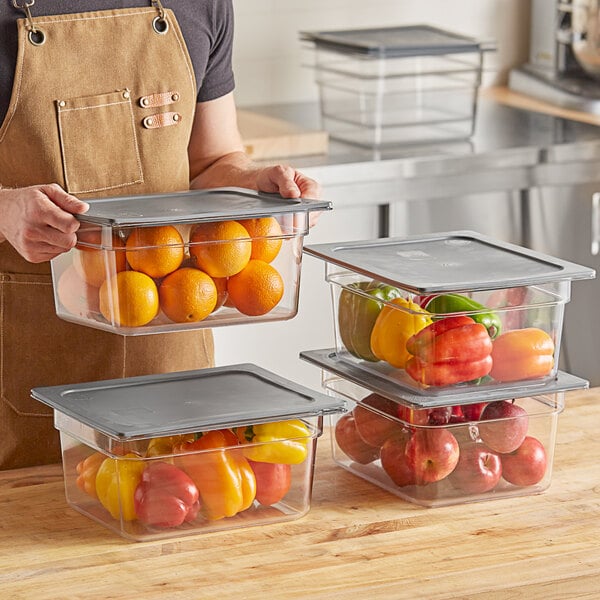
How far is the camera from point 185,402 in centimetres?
128

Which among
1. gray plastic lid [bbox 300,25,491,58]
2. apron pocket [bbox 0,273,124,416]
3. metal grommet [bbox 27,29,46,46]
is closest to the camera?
metal grommet [bbox 27,29,46,46]

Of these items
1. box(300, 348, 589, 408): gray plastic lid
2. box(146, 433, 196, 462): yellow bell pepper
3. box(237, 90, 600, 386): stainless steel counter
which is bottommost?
box(237, 90, 600, 386): stainless steel counter

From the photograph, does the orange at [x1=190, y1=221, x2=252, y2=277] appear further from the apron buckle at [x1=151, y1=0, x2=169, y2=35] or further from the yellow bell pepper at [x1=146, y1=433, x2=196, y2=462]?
the apron buckle at [x1=151, y1=0, x2=169, y2=35]

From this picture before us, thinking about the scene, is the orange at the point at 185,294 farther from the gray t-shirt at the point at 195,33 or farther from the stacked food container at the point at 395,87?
the stacked food container at the point at 395,87

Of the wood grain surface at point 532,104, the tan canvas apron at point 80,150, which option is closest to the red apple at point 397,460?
the tan canvas apron at point 80,150

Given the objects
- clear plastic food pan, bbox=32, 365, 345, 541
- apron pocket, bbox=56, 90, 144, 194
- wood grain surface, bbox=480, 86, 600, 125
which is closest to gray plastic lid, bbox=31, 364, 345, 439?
clear plastic food pan, bbox=32, 365, 345, 541

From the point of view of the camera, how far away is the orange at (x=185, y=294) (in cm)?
121

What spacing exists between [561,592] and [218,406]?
366 mm

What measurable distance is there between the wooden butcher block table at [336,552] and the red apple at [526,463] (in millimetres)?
22

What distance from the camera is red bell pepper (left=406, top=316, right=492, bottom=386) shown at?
1212 millimetres

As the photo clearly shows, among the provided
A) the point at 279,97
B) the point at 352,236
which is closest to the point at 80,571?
the point at 352,236

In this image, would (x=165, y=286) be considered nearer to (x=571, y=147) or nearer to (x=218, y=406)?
(x=218, y=406)

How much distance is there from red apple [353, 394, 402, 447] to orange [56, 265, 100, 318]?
0.96ft

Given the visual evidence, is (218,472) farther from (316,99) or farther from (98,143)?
(316,99)
